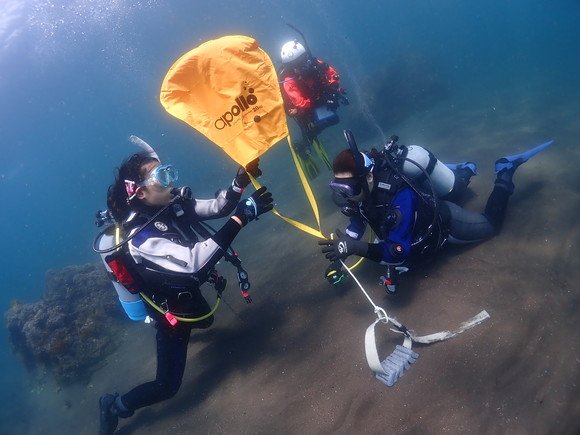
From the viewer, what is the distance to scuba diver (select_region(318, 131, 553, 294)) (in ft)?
14.8

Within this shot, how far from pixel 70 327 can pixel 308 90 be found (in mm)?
11887

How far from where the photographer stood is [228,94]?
407cm

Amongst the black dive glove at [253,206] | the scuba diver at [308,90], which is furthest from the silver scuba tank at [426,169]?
the scuba diver at [308,90]

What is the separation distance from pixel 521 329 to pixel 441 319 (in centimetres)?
92

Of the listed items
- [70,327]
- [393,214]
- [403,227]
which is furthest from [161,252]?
[70,327]

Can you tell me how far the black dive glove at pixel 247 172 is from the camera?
4.49 metres

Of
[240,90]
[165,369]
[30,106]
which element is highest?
[30,106]

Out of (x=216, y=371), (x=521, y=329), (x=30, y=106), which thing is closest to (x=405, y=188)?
(x=521, y=329)

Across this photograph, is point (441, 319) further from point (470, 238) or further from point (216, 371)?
point (216, 371)

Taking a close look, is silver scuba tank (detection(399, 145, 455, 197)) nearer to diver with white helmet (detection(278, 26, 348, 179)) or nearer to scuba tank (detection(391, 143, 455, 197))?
scuba tank (detection(391, 143, 455, 197))

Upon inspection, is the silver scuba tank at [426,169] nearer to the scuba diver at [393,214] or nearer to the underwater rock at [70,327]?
the scuba diver at [393,214]

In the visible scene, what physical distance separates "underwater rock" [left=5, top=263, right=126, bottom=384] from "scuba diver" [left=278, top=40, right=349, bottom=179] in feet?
31.8

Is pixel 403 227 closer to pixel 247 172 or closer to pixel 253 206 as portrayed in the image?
pixel 253 206

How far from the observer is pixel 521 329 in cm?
416
